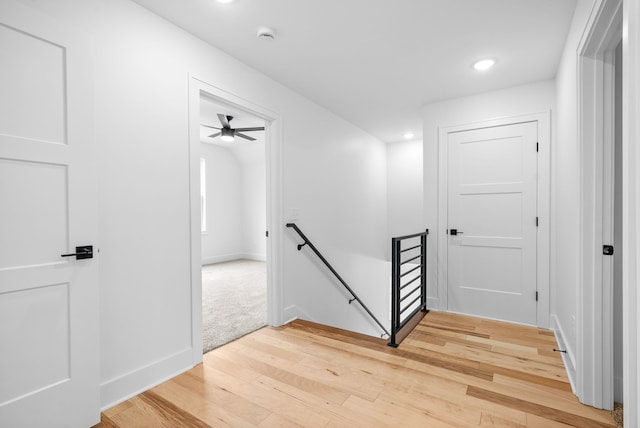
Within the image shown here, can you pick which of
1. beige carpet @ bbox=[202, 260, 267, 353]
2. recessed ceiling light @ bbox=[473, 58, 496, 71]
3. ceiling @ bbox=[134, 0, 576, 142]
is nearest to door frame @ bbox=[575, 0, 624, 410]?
ceiling @ bbox=[134, 0, 576, 142]

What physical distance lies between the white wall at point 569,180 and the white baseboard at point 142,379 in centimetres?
257

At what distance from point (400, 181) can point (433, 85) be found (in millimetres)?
2646

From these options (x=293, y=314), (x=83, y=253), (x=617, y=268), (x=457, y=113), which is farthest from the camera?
(x=457, y=113)

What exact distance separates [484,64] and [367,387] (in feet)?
9.04

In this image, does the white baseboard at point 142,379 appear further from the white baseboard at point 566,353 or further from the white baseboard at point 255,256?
the white baseboard at point 255,256

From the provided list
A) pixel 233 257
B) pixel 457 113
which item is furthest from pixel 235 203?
pixel 457 113

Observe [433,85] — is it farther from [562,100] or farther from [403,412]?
[403,412]

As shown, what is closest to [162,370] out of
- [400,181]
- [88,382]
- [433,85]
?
[88,382]

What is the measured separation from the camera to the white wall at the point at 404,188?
5.46 m

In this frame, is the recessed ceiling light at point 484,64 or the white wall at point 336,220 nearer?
the recessed ceiling light at point 484,64

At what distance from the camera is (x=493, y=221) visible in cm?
321

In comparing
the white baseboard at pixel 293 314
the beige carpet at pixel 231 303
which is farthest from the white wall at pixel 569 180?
the beige carpet at pixel 231 303

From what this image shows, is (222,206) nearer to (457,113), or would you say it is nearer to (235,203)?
(235,203)

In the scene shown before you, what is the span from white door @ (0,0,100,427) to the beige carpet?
106 cm
